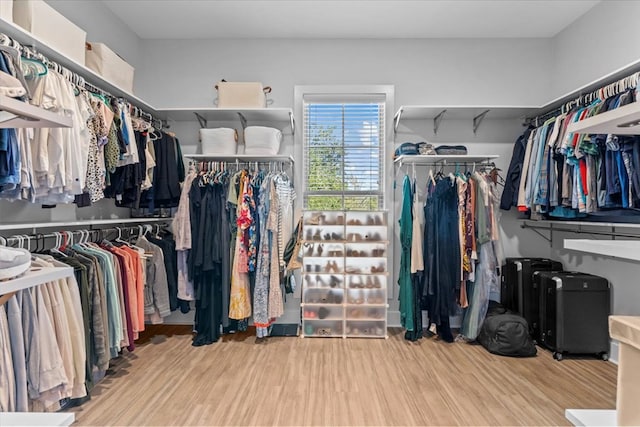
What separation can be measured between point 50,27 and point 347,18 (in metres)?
2.28

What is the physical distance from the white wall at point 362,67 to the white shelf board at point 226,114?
0.67 ft

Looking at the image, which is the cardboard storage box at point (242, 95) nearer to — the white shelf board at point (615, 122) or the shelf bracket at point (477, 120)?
the shelf bracket at point (477, 120)

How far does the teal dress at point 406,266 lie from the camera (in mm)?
3205

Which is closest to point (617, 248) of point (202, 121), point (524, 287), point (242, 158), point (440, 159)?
point (440, 159)

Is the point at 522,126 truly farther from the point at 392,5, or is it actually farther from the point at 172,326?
the point at 172,326

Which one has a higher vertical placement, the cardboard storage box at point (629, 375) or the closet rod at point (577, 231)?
the closet rod at point (577, 231)

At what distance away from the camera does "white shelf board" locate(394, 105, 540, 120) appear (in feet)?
10.6

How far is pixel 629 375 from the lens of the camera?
2.35ft

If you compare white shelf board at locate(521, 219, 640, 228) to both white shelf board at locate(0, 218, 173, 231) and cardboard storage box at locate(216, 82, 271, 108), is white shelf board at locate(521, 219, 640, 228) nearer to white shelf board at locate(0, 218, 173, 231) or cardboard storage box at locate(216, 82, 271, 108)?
cardboard storage box at locate(216, 82, 271, 108)

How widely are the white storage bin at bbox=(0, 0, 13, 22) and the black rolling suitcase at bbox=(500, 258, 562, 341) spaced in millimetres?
4013

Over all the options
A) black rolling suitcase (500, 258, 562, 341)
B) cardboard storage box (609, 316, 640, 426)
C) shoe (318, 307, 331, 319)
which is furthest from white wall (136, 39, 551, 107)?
cardboard storage box (609, 316, 640, 426)

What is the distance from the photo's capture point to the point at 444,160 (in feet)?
11.3

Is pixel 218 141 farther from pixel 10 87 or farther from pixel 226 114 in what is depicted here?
pixel 10 87

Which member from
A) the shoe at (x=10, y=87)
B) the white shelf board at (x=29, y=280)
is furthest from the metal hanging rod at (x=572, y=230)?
the shoe at (x=10, y=87)
